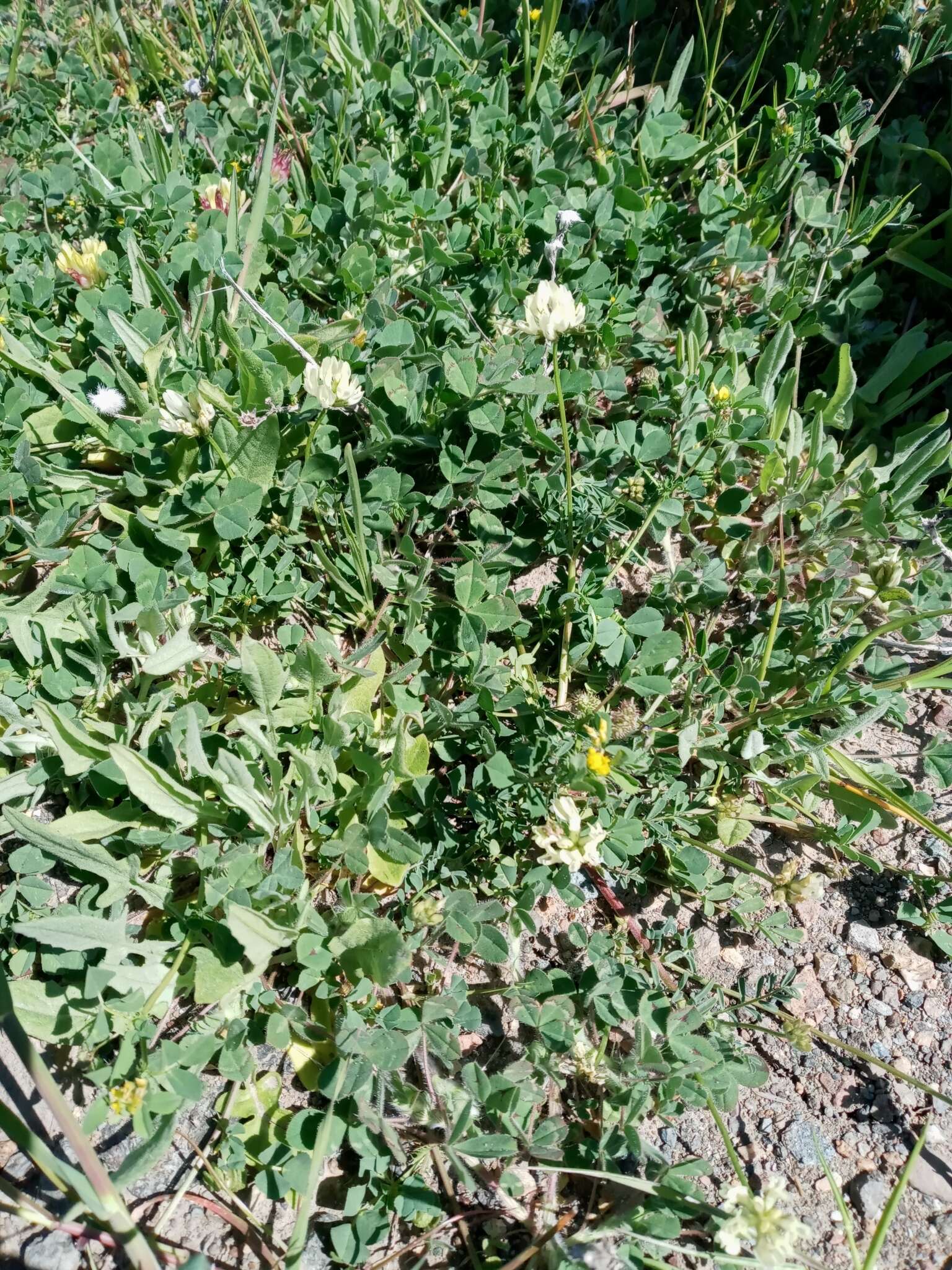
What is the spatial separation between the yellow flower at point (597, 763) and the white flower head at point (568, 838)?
9 cm

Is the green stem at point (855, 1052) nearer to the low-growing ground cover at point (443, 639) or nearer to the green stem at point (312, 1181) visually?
the low-growing ground cover at point (443, 639)

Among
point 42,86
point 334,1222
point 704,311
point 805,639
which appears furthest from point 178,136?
point 334,1222

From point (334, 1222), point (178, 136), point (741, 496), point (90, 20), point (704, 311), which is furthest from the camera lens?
point (90, 20)

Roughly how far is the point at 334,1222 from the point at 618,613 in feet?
5.28

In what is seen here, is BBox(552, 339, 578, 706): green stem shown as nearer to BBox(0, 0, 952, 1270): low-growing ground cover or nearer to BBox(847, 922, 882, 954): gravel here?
BBox(0, 0, 952, 1270): low-growing ground cover

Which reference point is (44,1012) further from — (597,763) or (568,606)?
(568,606)

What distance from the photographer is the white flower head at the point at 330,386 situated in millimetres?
2395

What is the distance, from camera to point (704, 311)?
302 cm

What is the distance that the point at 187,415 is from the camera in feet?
8.00

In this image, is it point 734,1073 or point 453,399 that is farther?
point 453,399

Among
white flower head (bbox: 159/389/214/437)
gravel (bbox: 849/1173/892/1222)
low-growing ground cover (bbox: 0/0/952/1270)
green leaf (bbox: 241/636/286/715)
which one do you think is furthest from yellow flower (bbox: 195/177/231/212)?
gravel (bbox: 849/1173/892/1222)

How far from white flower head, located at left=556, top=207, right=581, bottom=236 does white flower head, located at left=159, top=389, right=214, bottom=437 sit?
1039mm

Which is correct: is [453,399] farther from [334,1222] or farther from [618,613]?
[334,1222]

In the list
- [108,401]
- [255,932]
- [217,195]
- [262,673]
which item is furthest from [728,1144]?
[217,195]
